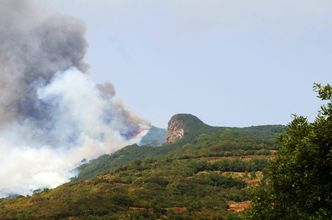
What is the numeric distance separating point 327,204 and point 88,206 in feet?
472

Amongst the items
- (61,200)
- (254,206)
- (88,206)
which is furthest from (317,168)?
(61,200)

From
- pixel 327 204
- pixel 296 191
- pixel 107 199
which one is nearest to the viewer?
pixel 327 204

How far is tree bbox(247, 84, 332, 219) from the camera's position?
37.6 metres

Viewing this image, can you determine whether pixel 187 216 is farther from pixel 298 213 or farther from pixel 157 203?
pixel 298 213

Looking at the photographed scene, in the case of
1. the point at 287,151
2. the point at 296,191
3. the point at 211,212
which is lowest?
the point at 211,212

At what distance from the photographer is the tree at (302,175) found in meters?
37.6

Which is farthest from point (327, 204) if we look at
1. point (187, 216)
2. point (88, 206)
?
point (88, 206)

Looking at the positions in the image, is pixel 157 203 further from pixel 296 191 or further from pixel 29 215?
pixel 296 191

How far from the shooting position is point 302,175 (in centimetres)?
3897

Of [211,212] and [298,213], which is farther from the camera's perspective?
[211,212]

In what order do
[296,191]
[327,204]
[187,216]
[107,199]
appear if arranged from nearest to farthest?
[327,204]
[296,191]
[187,216]
[107,199]

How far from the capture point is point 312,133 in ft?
125

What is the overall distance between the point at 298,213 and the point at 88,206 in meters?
143

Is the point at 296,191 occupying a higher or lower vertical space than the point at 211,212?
higher
